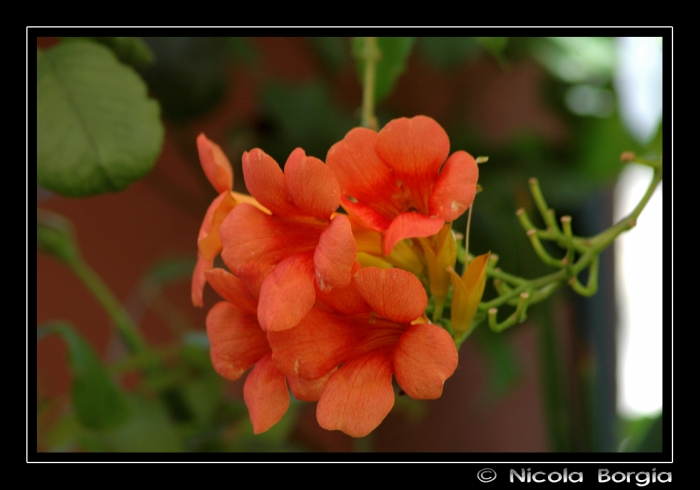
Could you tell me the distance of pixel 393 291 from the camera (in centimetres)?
25

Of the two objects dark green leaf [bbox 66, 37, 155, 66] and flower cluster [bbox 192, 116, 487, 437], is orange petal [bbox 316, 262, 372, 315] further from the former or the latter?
dark green leaf [bbox 66, 37, 155, 66]

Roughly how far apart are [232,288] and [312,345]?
45 mm

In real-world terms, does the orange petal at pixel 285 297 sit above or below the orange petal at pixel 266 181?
below

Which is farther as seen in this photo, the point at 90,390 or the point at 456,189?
the point at 90,390

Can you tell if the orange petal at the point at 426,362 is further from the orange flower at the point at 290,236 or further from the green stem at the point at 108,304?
the green stem at the point at 108,304

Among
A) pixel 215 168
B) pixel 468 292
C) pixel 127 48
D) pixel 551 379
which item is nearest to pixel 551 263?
pixel 468 292

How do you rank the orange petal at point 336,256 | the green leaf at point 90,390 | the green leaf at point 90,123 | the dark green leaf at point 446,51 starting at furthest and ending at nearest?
the dark green leaf at point 446,51 < the green leaf at point 90,390 < the green leaf at point 90,123 < the orange petal at point 336,256

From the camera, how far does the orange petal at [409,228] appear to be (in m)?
0.25

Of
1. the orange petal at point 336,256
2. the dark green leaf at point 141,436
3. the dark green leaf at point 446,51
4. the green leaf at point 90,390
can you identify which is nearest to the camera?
the orange petal at point 336,256

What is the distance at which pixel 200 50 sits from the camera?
0.72 metres

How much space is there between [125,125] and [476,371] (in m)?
0.81

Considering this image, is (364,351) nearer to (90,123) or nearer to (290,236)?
Answer: (290,236)

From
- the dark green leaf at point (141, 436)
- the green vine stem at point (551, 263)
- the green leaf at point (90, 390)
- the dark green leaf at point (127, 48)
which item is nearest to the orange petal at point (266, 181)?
the green vine stem at point (551, 263)
